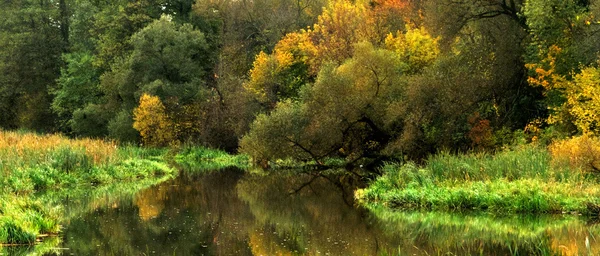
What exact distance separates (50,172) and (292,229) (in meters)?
11.0

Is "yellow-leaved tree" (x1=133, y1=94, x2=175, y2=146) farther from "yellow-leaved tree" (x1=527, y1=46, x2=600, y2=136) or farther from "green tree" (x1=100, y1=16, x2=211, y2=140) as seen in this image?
"yellow-leaved tree" (x1=527, y1=46, x2=600, y2=136)

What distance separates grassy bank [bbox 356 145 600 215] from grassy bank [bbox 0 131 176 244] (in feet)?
32.7

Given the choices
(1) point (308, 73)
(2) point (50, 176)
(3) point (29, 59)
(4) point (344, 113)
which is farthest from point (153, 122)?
(2) point (50, 176)

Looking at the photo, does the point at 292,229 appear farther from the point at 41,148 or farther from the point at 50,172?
the point at 41,148

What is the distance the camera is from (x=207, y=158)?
41438mm

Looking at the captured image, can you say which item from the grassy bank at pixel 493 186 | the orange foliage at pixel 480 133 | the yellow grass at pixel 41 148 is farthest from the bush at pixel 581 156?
the yellow grass at pixel 41 148

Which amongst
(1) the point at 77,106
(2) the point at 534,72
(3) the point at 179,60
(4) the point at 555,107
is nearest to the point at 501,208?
(4) the point at 555,107

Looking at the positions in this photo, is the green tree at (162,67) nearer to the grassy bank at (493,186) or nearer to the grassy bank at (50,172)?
the grassy bank at (50,172)

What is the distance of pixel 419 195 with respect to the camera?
18984mm

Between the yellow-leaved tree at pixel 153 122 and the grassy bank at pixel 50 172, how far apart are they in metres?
12.4

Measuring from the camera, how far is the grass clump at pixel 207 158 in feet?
125

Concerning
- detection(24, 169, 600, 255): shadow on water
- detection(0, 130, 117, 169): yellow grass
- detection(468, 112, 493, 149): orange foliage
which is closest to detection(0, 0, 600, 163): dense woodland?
detection(468, 112, 493, 149): orange foliage

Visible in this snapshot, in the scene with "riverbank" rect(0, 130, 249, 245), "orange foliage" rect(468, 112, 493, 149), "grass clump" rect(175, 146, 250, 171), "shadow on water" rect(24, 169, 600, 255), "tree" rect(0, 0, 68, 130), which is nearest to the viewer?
"shadow on water" rect(24, 169, 600, 255)

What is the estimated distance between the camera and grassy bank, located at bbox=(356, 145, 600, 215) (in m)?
17.1
